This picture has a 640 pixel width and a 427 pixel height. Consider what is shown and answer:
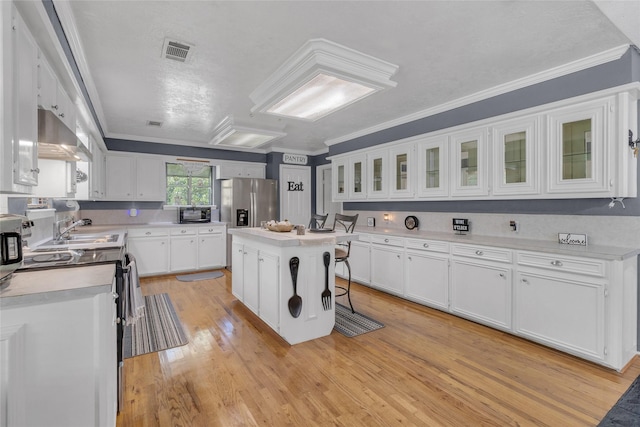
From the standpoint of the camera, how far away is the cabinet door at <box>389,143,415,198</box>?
4.32 meters

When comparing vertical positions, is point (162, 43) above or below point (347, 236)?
above

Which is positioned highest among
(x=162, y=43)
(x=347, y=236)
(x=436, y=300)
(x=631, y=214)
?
(x=162, y=43)

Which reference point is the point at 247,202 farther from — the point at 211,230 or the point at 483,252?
the point at 483,252

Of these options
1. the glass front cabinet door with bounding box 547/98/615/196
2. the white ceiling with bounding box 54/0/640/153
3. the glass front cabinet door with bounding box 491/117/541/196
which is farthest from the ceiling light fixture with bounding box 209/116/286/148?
the glass front cabinet door with bounding box 547/98/615/196

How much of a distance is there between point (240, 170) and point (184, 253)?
212cm

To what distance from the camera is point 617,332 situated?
231 centimetres

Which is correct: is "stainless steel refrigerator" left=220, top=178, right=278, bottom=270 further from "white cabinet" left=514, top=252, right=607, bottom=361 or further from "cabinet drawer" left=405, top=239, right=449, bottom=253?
"white cabinet" left=514, top=252, right=607, bottom=361

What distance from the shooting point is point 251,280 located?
342 centimetres

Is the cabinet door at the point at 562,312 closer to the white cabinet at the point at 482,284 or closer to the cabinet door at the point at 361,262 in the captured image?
the white cabinet at the point at 482,284

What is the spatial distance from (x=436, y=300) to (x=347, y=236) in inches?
57.3

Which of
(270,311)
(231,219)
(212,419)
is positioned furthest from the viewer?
(231,219)

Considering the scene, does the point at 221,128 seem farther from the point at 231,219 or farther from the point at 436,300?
the point at 436,300

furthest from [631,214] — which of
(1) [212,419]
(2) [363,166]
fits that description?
(1) [212,419]

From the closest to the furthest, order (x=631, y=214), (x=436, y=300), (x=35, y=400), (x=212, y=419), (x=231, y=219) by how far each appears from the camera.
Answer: (x=35, y=400), (x=212, y=419), (x=631, y=214), (x=436, y=300), (x=231, y=219)
